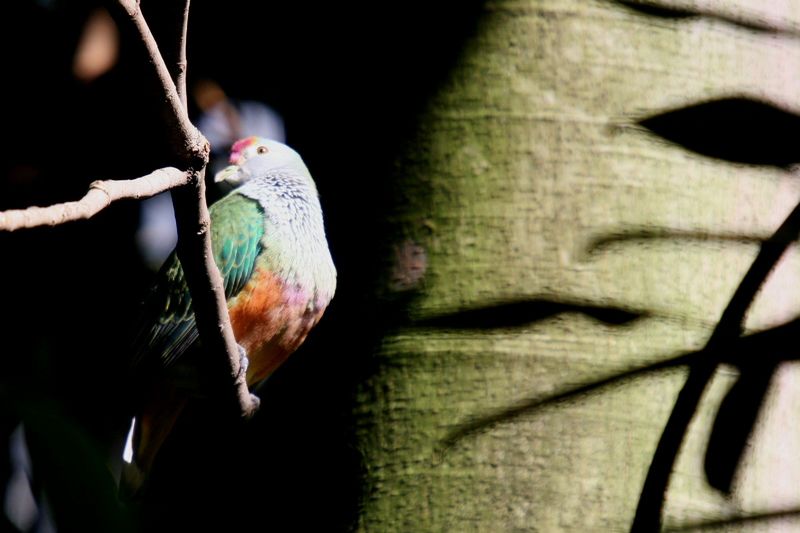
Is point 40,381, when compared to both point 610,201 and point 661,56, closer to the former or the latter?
point 610,201

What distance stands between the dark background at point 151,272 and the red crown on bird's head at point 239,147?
0.61 feet

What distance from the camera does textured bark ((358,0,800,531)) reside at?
5.74 ft

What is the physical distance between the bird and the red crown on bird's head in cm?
36

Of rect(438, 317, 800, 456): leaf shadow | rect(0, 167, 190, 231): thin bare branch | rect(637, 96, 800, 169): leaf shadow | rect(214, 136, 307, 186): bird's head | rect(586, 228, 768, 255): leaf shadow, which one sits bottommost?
rect(214, 136, 307, 186): bird's head

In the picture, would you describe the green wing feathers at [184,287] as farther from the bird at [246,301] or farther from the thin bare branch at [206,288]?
the thin bare branch at [206,288]

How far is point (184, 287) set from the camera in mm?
2980

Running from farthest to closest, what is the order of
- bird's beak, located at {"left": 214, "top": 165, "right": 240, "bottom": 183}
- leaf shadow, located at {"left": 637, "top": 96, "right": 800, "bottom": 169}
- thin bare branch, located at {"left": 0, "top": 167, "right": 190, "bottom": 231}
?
bird's beak, located at {"left": 214, "top": 165, "right": 240, "bottom": 183}
leaf shadow, located at {"left": 637, "top": 96, "right": 800, "bottom": 169}
thin bare branch, located at {"left": 0, "top": 167, "right": 190, "bottom": 231}

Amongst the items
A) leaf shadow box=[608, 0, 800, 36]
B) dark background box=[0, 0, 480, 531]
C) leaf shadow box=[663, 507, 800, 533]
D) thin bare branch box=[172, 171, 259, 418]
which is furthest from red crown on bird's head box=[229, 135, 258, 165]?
leaf shadow box=[663, 507, 800, 533]

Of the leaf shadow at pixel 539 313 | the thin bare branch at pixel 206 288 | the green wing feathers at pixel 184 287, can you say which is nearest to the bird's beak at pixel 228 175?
the green wing feathers at pixel 184 287

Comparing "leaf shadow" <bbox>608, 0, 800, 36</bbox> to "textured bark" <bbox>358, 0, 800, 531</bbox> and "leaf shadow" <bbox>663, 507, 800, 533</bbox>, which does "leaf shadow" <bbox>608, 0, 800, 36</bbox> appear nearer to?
"textured bark" <bbox>358, 0, 800, 531</bbox>

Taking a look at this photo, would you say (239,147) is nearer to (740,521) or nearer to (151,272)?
(151,272)

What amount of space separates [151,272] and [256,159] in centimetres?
62

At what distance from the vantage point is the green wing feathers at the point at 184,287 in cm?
291

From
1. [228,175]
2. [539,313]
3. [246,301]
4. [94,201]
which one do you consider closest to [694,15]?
[539,313]
